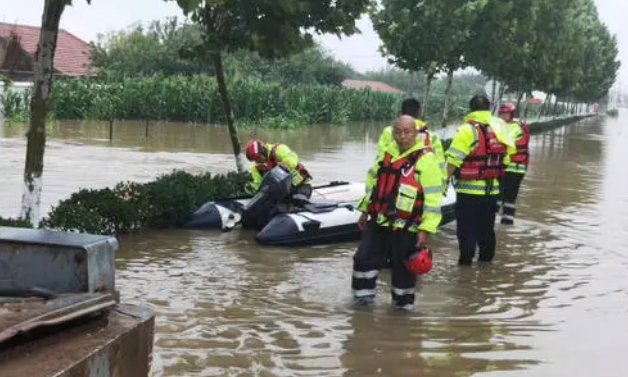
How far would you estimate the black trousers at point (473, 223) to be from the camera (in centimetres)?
839

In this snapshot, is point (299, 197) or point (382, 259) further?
point (299, 197)

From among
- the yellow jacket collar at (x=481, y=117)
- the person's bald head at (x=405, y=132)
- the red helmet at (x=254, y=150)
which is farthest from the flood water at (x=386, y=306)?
the yellow jacket collar at (x=481, y=117)

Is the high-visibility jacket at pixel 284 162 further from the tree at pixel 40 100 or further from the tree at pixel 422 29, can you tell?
the tree at pixel 422 29

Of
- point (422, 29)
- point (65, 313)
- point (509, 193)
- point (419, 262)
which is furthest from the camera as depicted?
point (422, 29)

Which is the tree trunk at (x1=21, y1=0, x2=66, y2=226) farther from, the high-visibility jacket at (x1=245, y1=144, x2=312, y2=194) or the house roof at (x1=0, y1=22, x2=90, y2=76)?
the house roof at (x1=0, y1=22, x2=90, y2=76)

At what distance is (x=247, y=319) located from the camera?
5961 mm

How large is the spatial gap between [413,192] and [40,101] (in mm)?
3604

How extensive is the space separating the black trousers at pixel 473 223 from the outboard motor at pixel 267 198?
2171mm

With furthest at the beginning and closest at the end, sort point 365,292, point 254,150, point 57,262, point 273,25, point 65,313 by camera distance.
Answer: point 273,25, point 254,150, point 365,292, point 57,262, point 65,313

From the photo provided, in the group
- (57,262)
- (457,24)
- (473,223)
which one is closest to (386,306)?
(473,223)

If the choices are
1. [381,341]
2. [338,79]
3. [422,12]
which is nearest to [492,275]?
[381,341]

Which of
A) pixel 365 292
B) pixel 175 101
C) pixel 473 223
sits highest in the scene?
pixel 175 101

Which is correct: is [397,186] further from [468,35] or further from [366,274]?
[468,35]

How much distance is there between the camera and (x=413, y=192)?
240 inches
